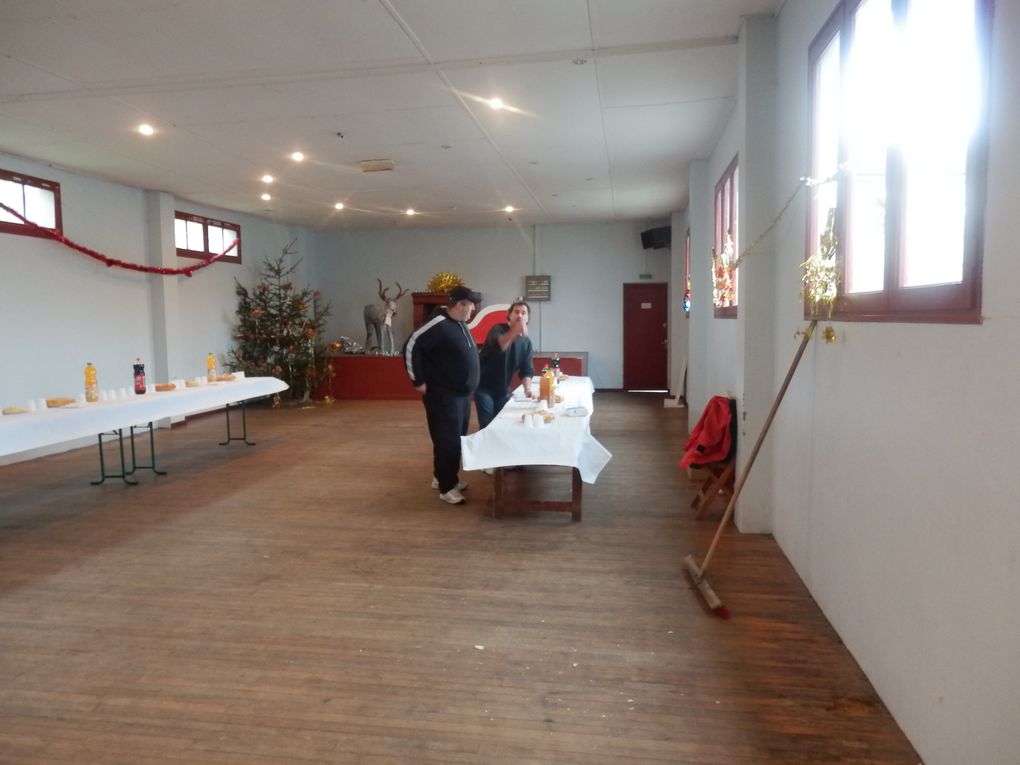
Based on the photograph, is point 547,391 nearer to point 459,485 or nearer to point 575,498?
point 575,498

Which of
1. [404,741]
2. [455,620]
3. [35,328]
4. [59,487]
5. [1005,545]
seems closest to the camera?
[1005,545]

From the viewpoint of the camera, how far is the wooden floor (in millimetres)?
2219

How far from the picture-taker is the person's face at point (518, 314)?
544 cm

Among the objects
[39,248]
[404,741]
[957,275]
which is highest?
[39,248]

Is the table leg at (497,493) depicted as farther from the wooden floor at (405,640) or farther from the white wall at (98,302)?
the white wall at (98,302)

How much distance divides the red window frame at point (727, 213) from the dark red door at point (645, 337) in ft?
17.6

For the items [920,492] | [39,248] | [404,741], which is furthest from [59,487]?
[920,492]

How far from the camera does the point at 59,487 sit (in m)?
5.67

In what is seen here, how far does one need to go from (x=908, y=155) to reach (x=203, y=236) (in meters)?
9.85

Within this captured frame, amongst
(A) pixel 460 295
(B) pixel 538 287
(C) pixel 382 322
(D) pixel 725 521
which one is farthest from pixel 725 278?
(C) pixel 382 322

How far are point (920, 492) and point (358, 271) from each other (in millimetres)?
12070

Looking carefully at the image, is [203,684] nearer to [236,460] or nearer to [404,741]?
[404,741]

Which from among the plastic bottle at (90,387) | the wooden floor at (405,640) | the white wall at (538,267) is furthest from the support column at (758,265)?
the white wall at (538,267)

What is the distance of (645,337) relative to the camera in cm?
1234
